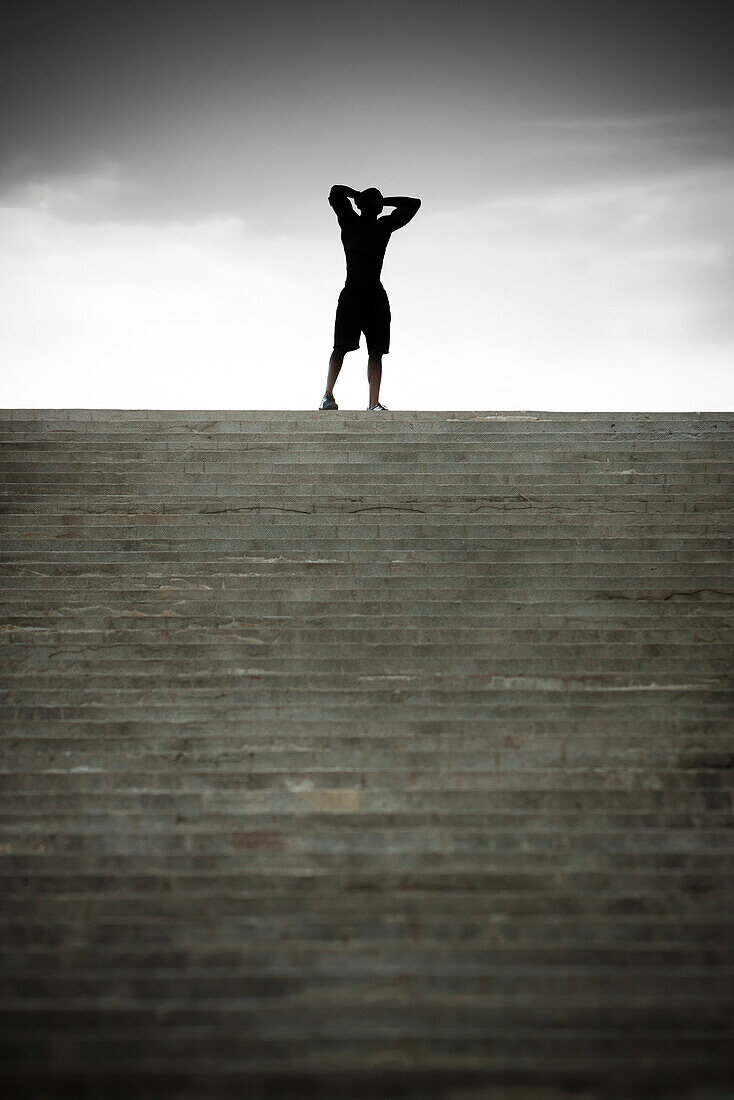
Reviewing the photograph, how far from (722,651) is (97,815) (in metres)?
3.27

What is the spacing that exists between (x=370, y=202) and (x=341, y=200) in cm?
23

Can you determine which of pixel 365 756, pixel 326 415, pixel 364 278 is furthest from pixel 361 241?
pixel 365 756

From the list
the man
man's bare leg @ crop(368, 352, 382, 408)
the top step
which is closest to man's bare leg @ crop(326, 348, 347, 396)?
the man

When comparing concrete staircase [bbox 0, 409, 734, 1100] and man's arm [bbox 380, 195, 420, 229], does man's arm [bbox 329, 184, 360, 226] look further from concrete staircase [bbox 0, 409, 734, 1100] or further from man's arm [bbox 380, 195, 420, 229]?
concrete staircase [bbox 0, 409, 734, 1100]

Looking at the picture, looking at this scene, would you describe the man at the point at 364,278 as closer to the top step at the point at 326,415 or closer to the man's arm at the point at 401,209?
the man's arm at the point at 401,209

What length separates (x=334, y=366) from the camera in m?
6.80

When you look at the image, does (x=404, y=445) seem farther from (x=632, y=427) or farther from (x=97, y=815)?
(x=97, y=815)

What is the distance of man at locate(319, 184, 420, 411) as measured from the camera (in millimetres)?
6789

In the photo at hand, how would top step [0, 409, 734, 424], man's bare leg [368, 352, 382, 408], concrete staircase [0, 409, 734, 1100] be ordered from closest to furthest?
concrete staircase [0, 409, 734, 1100] → top step [0, 409, 734, 424] → man's bare leg [368, 352, 382, 408]

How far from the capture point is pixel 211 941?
145 inches

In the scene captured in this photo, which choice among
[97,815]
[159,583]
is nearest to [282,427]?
[159,583]

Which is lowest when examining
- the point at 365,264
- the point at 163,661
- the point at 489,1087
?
the point at 489,1087

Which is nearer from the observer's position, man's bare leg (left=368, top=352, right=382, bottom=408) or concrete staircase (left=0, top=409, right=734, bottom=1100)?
concrete staircase (left=0, top=409, right=734, bottom=1100)

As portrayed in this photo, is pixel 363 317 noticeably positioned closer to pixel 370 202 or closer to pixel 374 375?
pixel 374 375
